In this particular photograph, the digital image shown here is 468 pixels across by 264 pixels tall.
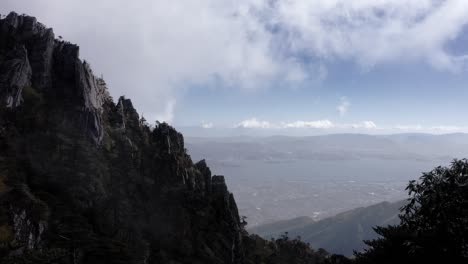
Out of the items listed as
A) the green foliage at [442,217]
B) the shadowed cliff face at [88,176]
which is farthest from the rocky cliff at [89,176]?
the green foliage at [442,217]

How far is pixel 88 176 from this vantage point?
41750mm

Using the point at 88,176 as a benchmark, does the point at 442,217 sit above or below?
above

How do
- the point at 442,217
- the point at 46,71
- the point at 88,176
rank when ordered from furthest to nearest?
the point at 46,71, the point at 88,176, the point at 442,217

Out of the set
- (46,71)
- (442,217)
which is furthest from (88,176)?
(442,217)

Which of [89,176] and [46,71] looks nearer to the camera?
[89,176]

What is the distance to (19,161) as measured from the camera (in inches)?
1503

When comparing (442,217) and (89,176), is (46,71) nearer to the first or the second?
(89,176)

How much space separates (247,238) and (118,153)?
26.6 meters

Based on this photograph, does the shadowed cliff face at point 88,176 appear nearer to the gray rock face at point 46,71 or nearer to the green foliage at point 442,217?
the gray rock face at point 46,71

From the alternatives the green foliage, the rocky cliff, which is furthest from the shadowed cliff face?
the green foliage

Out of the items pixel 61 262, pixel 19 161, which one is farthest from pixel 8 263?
pixel 19 161

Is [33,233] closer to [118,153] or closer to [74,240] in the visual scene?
[74,240]

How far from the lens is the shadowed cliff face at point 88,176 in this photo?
32.6 m

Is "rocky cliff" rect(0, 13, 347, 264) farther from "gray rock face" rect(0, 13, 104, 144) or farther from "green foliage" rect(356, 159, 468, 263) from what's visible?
"green foliage" rect(356, 159, 468, 263)
